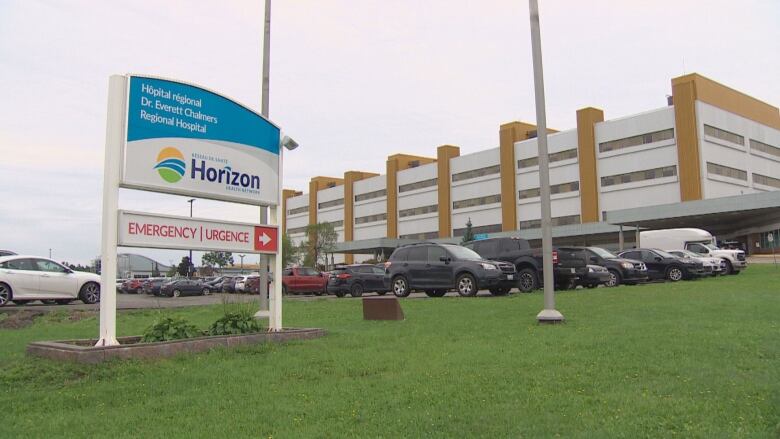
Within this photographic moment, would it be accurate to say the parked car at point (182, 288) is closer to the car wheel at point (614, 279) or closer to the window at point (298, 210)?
the car wheel at point (614, 279)

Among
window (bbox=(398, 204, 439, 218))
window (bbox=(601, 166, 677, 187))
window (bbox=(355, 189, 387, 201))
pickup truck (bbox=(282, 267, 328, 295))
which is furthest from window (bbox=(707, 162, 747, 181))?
window (bbox=(355, 189, 387, 201))

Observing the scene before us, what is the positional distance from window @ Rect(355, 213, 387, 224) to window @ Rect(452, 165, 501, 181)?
15705 mm

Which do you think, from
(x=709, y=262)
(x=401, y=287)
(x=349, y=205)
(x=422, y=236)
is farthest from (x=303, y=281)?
(x=349, y=205)

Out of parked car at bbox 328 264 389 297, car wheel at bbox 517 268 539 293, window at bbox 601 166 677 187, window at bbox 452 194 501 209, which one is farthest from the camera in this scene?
window at bbox 452 194 501 209

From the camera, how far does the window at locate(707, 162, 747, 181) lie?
194ft

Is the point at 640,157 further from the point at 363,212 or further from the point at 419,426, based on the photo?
the point at 419,426

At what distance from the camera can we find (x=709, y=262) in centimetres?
2672

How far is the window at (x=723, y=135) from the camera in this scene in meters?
59.5

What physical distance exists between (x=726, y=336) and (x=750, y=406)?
3.44 metres

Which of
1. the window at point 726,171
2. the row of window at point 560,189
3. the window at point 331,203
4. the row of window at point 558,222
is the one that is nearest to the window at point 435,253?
the window at point 726,171

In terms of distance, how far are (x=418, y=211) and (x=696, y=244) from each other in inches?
2290

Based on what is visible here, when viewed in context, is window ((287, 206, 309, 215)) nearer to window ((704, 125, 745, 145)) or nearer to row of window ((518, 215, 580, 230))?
row of window ((518, 215, 580, 230))

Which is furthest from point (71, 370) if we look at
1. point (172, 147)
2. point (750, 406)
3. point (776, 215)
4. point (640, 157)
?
point (640, 157)

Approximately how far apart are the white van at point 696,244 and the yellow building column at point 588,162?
27905mm
